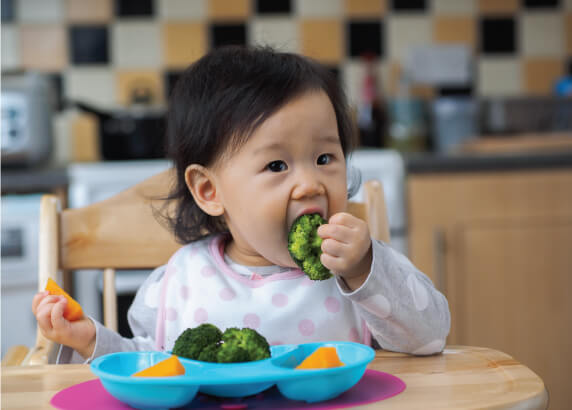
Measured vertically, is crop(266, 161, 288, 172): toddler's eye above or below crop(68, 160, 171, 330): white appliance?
above

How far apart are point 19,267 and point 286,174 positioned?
4.46ft

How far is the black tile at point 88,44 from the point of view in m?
2.66

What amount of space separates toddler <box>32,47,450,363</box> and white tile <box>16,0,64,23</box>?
1.75 meters

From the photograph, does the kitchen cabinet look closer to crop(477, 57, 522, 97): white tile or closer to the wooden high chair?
crop(477, 57, 522, 97): white tile

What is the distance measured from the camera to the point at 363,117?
2586 mm

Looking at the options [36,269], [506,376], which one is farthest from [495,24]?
[506,376]

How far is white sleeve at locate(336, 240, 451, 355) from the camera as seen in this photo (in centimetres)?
76

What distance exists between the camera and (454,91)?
9.08 feet

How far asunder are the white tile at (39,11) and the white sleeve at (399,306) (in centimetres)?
218

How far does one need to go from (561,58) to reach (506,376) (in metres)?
2.41

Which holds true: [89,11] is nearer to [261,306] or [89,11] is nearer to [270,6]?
[270,6]

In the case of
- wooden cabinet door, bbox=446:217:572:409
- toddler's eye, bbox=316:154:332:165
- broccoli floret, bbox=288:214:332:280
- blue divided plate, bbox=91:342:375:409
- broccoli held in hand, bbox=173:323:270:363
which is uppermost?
toddler's eye, bbox=316:154:332:165

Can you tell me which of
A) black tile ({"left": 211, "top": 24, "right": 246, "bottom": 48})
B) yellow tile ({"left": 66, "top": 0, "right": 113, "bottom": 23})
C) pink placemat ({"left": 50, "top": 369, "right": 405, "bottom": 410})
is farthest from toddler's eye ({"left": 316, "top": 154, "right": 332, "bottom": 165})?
yellow tile ({"left": 66, "top": 0, "right": 113, "bottom": 23})

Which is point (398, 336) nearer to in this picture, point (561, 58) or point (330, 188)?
point (330, 188)
